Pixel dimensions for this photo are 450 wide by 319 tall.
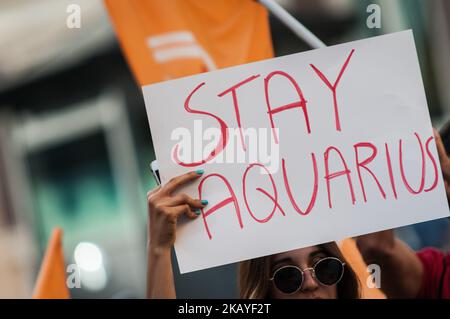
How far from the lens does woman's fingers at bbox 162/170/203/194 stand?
7.28 feet

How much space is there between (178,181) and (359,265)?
0.61m

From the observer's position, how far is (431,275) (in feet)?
8.50

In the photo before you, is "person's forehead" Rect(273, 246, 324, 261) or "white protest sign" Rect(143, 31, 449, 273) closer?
"white protest sign" Rect(143, 31, 449, 273)

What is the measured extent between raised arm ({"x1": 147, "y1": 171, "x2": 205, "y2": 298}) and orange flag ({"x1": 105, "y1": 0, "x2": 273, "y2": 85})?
3.01 feet

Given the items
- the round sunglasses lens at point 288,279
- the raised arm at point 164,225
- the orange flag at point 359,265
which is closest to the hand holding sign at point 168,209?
the raised arm at point 164,225

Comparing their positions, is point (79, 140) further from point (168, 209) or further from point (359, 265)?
point (168, 209)

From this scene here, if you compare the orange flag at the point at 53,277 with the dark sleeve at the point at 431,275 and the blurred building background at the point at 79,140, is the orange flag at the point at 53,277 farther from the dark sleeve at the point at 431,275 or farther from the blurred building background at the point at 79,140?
the blurred building background at the point at 79,140

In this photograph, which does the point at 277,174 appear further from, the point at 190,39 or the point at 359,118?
the point at 190,39

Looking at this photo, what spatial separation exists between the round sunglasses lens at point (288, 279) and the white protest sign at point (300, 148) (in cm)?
9

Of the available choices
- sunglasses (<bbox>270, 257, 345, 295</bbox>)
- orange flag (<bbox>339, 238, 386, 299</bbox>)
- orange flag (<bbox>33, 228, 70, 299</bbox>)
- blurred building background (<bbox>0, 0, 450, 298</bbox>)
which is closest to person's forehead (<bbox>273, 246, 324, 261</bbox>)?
sunglasses (<bbox>270, 257, 345, 295</bbox>)

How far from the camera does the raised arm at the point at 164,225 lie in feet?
7.22

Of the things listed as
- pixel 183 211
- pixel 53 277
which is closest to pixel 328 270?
pixel 183 211

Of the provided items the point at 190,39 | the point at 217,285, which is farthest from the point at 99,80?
the point at 190,39

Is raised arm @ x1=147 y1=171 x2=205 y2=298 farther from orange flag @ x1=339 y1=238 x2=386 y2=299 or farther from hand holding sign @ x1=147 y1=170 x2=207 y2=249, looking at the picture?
orange flag @ x1=339 y1=238 x2=386 y2=299
